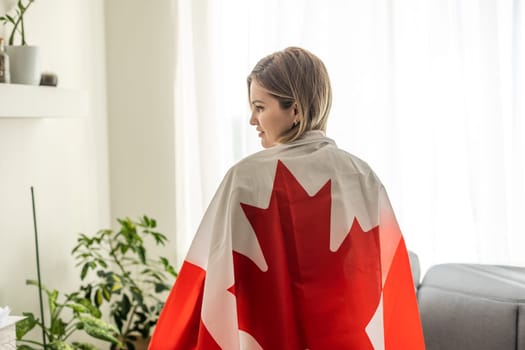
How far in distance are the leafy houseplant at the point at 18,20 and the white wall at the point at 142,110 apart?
0.72 m

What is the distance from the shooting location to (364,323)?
4.96ft

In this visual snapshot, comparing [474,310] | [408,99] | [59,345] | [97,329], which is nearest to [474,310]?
[474,310]

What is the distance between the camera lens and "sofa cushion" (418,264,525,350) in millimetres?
1921

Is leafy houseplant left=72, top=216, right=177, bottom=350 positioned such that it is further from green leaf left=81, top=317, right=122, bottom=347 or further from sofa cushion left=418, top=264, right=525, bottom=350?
sofa cushion left=418, top=264, right=525, bottom=350

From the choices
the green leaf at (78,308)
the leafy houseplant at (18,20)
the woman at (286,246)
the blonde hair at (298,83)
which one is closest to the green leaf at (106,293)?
the green leaf at (78,308)

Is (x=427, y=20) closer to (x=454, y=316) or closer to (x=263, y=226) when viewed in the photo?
(x=454, y=316)

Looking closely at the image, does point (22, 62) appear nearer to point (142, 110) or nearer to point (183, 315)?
point (142, 110)

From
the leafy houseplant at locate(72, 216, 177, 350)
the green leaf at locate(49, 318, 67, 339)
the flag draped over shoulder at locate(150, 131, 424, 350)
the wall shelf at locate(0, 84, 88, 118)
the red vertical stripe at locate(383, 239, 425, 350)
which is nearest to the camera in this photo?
the flag draped over shoulder at locate(150, 131, 424, 350)

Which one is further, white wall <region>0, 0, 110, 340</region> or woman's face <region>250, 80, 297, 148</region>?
white wall <region>0, 0, 110, 340</region>

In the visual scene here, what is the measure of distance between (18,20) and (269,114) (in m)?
1.10

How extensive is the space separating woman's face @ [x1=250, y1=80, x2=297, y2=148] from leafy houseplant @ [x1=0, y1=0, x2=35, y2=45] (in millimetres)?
999

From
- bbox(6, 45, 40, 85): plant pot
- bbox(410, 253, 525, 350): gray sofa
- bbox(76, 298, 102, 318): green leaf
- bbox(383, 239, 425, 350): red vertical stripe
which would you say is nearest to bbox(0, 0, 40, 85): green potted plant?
bbox(6, 45, 40, 85): plant pot

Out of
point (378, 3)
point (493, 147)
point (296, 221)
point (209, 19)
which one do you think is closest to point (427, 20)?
point (378, 3)

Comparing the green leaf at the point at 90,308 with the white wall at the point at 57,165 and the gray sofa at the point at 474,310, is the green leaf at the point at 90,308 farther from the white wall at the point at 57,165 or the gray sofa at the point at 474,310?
the gray sofa at the point at 474,310
